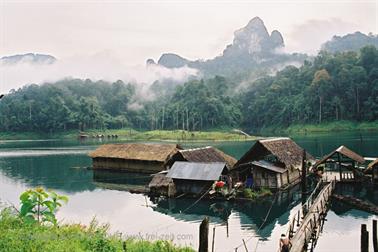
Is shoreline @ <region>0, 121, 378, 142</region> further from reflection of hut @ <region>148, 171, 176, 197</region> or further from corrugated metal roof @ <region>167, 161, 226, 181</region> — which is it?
corrugated metal roof @ <region>167, 161, 226, 181</region>

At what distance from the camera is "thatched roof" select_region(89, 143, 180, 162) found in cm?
4516

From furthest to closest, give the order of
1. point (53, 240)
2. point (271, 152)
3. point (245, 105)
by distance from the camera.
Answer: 1. point (245, 105)
2. point (271, 152)
3. point (53, 240)

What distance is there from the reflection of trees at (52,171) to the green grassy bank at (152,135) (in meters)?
36.7

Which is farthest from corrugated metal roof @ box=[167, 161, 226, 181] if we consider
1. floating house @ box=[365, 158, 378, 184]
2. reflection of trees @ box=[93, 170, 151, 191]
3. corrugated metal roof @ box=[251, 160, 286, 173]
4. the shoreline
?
the shoreline

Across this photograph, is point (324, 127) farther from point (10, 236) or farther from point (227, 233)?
point (10, 236)

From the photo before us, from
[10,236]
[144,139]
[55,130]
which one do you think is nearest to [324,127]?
[144,139]

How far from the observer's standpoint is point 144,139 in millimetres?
102750

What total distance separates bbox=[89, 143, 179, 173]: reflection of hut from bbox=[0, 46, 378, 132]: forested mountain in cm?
6257

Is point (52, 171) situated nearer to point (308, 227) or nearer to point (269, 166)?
point (269, 166)

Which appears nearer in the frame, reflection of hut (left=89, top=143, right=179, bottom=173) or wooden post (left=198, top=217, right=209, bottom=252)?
wooden post (left=198, top=217, right=209, bottom=252)

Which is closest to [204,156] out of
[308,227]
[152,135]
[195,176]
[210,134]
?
[195,176]

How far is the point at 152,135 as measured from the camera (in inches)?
4119

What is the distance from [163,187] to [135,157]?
577 inches

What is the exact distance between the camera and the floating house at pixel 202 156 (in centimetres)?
3684
